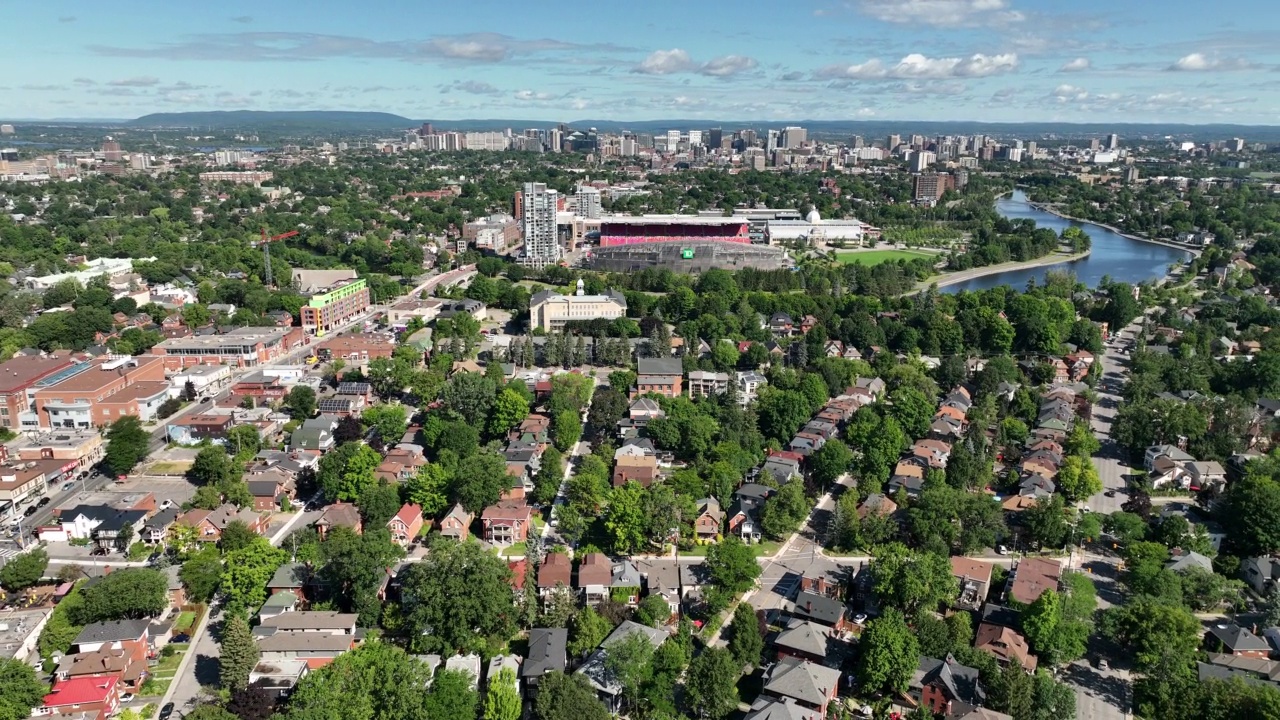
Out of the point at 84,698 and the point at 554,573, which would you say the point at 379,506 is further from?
the point at 84,698

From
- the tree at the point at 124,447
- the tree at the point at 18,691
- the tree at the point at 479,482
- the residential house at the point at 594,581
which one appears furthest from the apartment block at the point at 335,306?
the tree at the point at 18,691

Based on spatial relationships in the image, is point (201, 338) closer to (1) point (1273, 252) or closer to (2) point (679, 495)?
(2) point (679, 495)

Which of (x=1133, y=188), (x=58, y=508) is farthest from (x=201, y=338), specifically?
(x=1133, y=188)

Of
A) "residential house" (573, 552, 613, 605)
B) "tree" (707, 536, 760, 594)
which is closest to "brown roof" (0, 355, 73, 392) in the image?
"residential house" (573, 552, 613, 605)

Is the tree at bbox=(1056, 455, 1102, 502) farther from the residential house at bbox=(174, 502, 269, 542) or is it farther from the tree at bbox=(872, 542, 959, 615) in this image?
the residential house at bbox=(174, 502, 269, 542)

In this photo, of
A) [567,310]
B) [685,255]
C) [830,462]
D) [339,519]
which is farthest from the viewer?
[685,255]

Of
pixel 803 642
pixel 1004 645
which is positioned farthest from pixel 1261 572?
pixel 803 642
